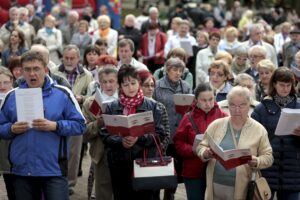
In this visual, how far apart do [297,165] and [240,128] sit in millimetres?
887

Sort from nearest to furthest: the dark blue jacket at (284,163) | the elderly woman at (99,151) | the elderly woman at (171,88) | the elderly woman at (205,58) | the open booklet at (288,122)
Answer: the open booklet at (288,122)
the dark blue jacket at (284,163)
the elderly woman at (99,151)
the elderly woman at (171,88)
the elderly woman at (205,58)

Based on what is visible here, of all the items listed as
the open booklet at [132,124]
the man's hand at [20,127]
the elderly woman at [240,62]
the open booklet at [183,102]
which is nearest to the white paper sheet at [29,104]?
the man's hand at [20,127]

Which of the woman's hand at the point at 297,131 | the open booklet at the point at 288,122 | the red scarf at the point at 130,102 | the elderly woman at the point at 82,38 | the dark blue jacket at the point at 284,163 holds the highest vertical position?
the elderly woman at the point at 82,38

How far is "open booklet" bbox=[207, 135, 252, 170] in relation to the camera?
7.38m

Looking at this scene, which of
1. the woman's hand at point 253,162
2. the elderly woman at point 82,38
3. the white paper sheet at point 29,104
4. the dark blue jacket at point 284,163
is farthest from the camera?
the elderly woman at point 82,38

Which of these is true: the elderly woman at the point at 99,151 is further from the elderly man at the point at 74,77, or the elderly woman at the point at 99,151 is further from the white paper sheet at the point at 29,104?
the white paper sheet at the point at 29,104

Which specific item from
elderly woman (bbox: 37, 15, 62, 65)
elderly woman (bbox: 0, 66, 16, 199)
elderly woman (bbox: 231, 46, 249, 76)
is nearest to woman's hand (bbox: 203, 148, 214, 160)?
elderly woman (bbox: 0, 66, 16, 199)

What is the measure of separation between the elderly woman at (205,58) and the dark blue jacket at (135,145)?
6.69 m

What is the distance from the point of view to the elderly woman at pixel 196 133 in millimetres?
8625

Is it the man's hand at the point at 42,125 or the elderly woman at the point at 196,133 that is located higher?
the man's hand at the point at 42,125

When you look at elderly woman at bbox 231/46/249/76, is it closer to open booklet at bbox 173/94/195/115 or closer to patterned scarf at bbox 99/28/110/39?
open booklet at bbox 173/94/195/115

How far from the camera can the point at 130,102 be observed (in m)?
7.98

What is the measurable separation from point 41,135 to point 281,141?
244 centimetres

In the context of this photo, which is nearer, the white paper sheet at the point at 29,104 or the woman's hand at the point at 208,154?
the white paper sheet at the point at 29,104
